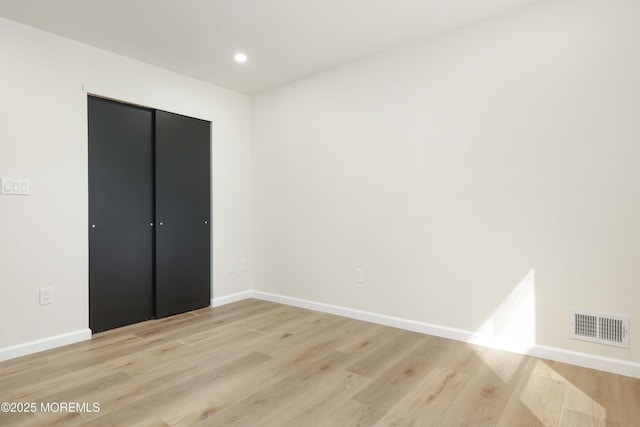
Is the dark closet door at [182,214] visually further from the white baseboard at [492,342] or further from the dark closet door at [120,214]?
the white baseboard at [492,342]

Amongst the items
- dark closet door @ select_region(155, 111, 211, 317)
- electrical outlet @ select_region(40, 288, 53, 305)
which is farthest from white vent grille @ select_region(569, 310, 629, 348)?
electrical outlet @ select_region(40, 288, 53, 305)

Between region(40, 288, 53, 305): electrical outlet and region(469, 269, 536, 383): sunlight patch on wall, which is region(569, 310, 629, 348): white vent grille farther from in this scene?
region(40, 288, 53, 305): electrical outlet

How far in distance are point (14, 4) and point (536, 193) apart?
12.0 feet

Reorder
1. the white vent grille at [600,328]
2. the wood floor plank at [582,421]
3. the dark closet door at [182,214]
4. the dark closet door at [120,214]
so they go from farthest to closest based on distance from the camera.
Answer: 1. the dark closet door at [182,214]
2. the dark closet door at [120,214]
3. the white vent grille at [600,328]
4. the wood floor plank at [582,421]

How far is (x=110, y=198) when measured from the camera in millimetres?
3094

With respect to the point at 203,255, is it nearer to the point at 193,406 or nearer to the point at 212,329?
the point at 212,329

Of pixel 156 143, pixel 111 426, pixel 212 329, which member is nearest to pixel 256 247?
pixel 212 329

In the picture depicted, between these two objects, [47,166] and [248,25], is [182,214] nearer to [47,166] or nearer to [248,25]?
[47,166]

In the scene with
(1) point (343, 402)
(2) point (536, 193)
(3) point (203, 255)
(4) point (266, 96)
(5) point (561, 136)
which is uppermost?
(4) point (266, 96)

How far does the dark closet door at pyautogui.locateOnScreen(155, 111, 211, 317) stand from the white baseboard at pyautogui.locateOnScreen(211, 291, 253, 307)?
0.08 meters

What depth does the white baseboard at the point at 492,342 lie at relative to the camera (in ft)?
7.14

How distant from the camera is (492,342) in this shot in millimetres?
2605

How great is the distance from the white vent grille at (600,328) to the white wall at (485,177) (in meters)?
0.05

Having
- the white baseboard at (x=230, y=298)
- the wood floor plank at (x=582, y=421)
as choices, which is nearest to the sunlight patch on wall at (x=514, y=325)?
the wood floor plank at (x=582, y=421)
